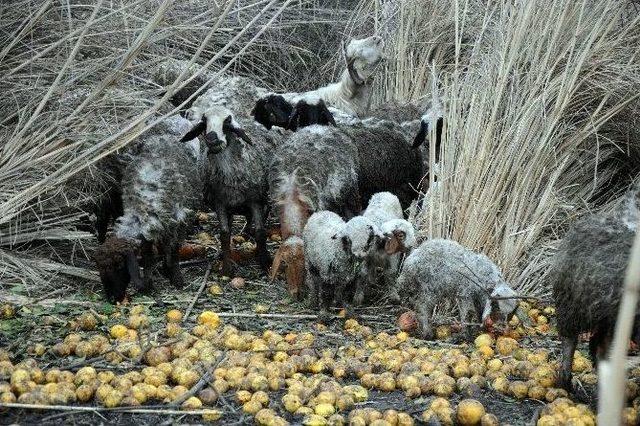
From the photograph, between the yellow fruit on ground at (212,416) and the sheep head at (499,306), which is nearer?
the yellow fruit on ground at (212,416)

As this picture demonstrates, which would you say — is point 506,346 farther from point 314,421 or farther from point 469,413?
point 314,421

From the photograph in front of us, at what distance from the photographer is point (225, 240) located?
22.8 feet

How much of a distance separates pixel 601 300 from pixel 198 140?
13.5ft

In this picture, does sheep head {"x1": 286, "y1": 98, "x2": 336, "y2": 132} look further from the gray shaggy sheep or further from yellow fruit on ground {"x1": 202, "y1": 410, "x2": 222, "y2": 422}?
yellow fruit on ground {"x1": 202, "y1": 410, "x2": 222, "y2": 422}

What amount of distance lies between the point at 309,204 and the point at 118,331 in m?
1.86

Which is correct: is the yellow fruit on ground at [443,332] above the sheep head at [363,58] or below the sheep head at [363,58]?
below

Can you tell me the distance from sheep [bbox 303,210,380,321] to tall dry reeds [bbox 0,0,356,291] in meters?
1.24

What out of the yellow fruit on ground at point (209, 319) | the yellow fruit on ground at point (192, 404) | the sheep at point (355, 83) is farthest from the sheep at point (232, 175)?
the yellow fruit on ground at point (192, 404)

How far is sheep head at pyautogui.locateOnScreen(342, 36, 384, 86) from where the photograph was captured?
28.5 feet

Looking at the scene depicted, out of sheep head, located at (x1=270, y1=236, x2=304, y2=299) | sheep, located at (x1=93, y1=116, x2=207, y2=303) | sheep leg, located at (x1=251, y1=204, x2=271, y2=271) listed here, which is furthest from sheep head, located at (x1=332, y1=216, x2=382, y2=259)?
sheep, located at (x1=93, y1=116, x2=207, y2=303)

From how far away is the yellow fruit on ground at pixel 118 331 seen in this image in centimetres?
531

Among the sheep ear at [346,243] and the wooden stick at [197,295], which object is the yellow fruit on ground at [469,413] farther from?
the wooden stick at [197,295]

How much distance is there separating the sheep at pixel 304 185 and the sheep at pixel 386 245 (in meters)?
0.34

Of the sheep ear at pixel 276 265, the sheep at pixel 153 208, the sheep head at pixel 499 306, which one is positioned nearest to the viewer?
the sheep head at pixel 499 306
